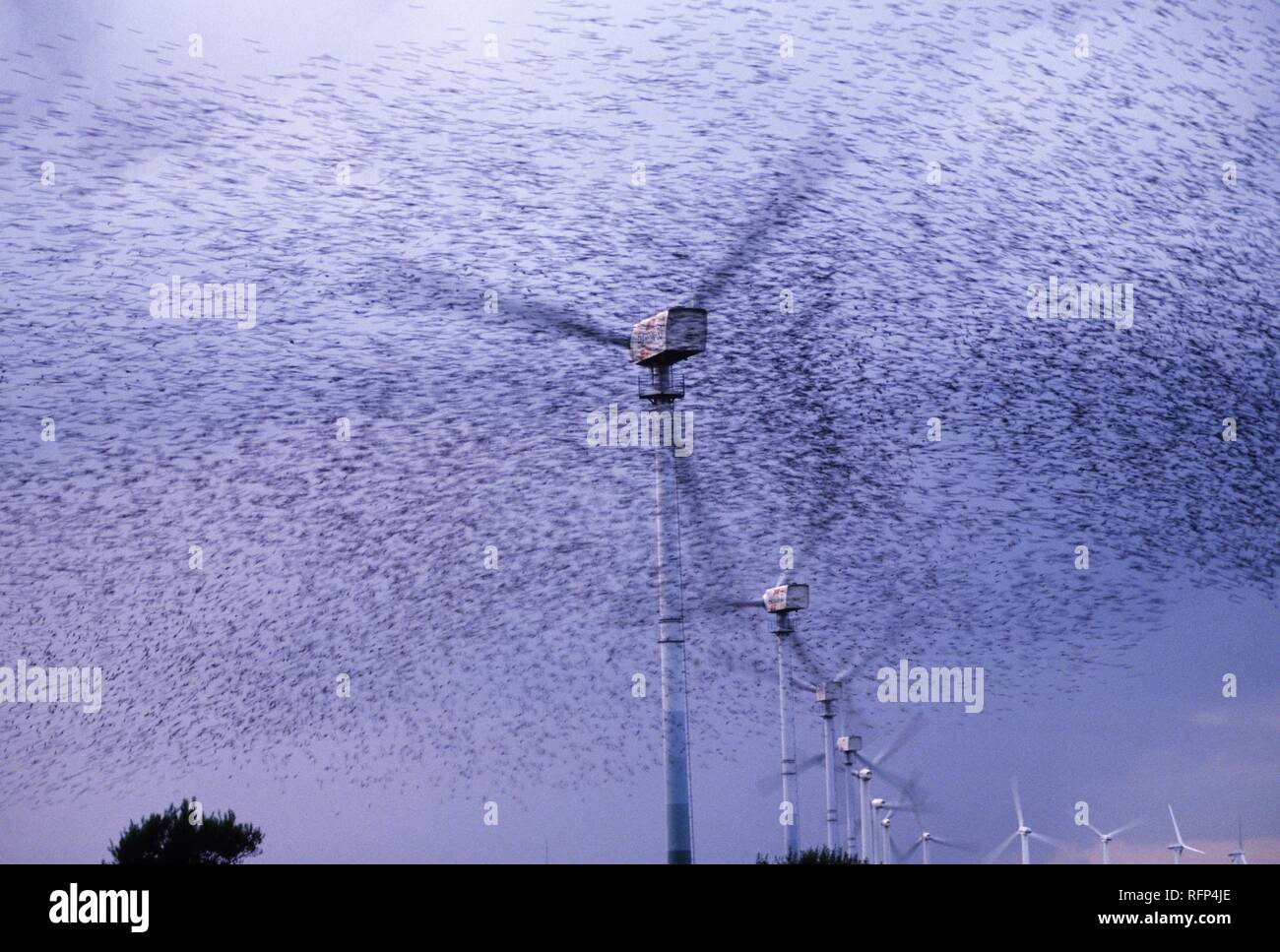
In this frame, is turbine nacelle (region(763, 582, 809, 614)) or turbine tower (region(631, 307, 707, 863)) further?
turbine nacelle (region(763, 582, 809, 614))

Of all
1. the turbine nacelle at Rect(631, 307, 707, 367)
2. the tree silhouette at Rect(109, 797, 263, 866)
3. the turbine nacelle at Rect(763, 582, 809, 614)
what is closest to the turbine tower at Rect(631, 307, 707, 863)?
the turbine nacelle at Rect(631, 307, 707, 367)

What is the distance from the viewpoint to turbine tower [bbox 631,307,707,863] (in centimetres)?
4941

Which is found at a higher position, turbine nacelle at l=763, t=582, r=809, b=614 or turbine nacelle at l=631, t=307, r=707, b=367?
turbine nacelle at l=631, t=307, r=707, b=367

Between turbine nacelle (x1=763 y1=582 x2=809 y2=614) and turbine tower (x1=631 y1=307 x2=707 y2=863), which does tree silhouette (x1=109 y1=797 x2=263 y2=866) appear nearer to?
turbine nacelle (x1=763 y1=582 x2=809 y2=614)

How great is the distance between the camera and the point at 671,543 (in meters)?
53.6

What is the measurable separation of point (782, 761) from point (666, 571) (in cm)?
4349

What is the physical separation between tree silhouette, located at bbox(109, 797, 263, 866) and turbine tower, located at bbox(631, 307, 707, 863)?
64.4 m

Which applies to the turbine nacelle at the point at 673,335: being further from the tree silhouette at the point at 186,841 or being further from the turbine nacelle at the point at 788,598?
the tree silhouette at the point at 186,841

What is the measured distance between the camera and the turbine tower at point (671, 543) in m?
49.4

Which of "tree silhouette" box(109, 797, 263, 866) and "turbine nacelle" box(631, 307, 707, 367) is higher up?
"turbine nacelle" box(631, 307, 707, 367)

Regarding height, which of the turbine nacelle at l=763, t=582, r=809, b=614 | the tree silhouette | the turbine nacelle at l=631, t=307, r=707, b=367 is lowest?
the tree silhouette

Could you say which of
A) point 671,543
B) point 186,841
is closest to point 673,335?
point 671,543
